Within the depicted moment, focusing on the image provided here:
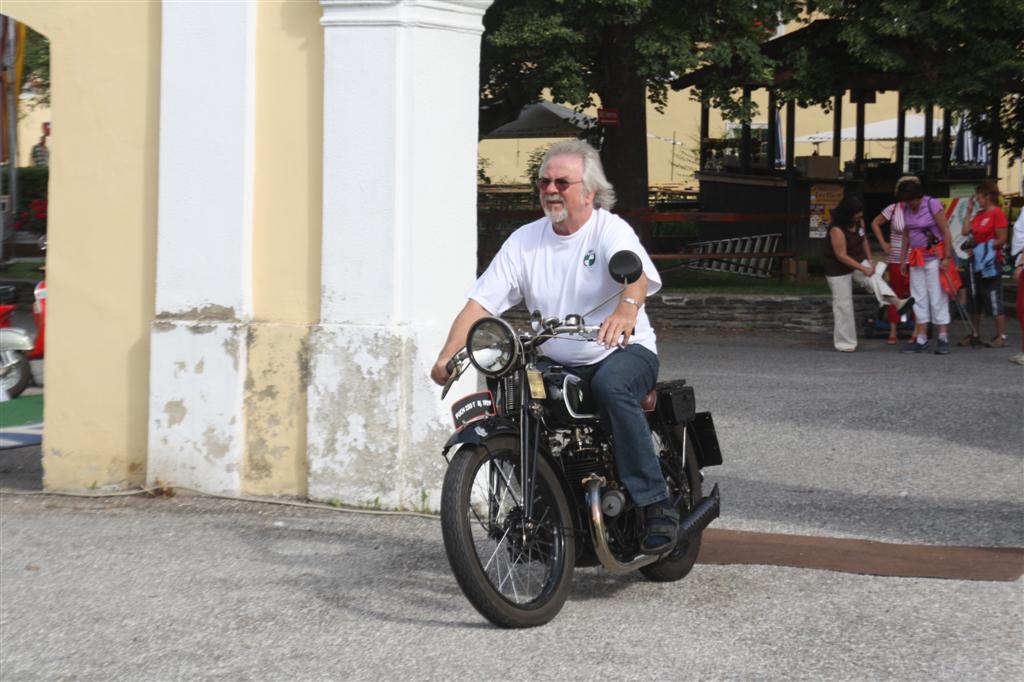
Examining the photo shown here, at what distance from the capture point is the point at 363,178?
7.55 metres

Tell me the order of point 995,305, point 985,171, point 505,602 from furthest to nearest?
point 985,171 → point 995,305 → point 505,602

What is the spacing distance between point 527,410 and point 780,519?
2551mm

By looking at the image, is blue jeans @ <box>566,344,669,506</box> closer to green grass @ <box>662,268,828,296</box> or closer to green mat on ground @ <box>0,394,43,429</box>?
green mat on ground @ <box>0,394,43,429</box>

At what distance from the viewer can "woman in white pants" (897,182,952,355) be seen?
15.1m

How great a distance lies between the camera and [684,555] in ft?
20.3

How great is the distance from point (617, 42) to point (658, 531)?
14.1 meters

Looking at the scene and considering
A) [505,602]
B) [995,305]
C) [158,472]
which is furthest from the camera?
[995,305]

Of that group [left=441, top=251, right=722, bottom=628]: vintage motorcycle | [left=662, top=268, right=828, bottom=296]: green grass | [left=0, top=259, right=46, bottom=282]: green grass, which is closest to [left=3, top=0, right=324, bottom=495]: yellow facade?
[left=441, top=251, right=722, bottom=628]: vintage motorcycle

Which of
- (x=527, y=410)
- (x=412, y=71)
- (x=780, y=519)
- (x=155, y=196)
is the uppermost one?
(x=412, y=71)

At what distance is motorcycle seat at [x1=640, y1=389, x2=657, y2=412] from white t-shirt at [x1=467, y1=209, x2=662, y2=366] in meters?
0.18

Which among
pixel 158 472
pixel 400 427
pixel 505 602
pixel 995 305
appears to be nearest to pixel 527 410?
pixel 505 602

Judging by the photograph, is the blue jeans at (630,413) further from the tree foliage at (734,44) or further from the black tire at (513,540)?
the tree foliage at (734,44)

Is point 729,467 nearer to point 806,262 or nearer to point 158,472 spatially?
point 158,472

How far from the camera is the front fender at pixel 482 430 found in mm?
5395
